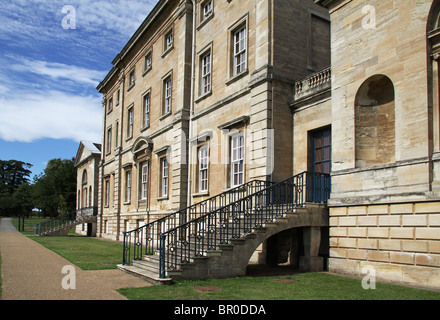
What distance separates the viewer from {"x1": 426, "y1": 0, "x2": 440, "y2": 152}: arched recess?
9.08 m

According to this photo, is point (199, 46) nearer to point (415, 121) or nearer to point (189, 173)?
point (189, 173)

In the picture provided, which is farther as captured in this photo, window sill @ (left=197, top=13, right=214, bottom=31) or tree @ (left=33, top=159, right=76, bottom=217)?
tree @ (left=33, top=159, right=76, bottom=217)

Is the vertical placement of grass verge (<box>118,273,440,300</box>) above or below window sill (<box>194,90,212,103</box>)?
below

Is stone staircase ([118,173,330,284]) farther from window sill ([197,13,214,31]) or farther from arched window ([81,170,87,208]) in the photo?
arched window ([81,170,87,208])

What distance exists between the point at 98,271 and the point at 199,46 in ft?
39.7

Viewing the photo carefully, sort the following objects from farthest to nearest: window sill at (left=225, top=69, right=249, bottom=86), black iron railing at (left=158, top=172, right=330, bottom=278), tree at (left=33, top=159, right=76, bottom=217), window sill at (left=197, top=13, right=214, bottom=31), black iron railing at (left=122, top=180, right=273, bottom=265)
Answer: tree at (left=33, top=159, right=76, bottom=217)
window sill at (left=197, top=13, right=214, bottom=31)
window sill at (left=225, top=69, right=249, bottom=86)
black iron railing at (left=122, top=180, right=273, bottom=265)
black iron railing at (left=158, top=172, right=330, bottom=278)

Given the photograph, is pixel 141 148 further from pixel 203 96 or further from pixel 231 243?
pixel 231 243

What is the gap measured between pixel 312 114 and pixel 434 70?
15.7 feet

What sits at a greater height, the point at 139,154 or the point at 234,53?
the point at 234,53

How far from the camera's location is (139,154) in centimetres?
2622

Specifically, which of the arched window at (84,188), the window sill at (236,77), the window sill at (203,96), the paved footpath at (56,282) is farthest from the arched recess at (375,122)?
the arched window at (84,188)

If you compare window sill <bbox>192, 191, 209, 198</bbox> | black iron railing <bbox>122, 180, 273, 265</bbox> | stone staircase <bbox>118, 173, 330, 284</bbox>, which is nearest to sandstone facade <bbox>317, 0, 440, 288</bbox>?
stone staircase <bbox>118, 173, 330, 284</bbox>

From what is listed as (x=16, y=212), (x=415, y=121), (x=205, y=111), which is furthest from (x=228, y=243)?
(x=16, y=212)

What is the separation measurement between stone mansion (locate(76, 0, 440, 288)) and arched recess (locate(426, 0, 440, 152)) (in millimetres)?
23
